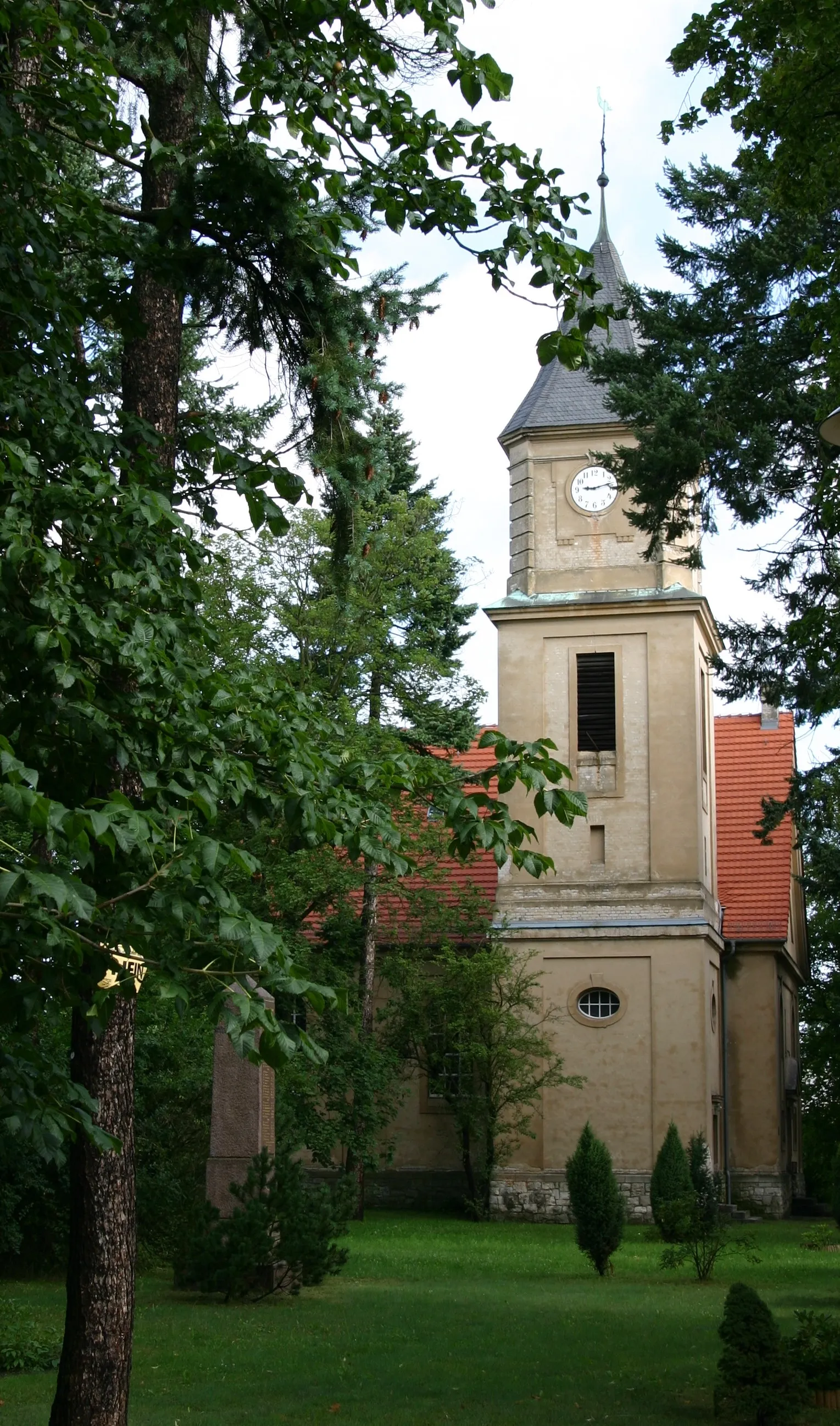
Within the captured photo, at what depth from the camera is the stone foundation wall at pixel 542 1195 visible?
2638 centimetres

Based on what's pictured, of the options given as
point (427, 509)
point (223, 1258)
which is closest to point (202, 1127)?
point (223, 1258)

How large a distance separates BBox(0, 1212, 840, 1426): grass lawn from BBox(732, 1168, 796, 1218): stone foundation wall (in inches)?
345

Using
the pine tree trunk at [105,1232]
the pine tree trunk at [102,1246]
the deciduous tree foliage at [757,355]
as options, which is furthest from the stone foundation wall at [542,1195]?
the pine tree trunk at [102,1246]

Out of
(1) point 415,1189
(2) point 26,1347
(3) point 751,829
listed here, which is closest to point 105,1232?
(2) point 26,1347

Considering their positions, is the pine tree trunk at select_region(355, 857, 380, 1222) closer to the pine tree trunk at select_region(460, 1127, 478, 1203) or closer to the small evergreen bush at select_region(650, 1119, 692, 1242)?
the pine tree trunk at select_region(460, 1127, 478, 1203)

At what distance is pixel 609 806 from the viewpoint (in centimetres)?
2788

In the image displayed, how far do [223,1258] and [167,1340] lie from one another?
2.21m

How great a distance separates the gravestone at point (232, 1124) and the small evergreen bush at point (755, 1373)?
6937mm

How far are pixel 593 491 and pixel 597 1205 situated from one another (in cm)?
1500

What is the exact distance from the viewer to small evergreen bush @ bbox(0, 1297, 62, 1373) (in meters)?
11.2

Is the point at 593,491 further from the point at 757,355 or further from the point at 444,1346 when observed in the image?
the point at 444,1346

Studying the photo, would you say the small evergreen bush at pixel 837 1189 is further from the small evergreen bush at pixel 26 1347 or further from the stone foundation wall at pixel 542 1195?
the small evergreen bush at pixel 26 1347

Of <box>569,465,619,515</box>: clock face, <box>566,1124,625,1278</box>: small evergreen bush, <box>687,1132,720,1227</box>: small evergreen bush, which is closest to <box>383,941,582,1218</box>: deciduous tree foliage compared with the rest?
<box>687,1132,720,1227</box>: small evergreen bush

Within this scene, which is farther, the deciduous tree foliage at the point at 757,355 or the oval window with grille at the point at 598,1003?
the oval window with grille at the point at 598,1003
